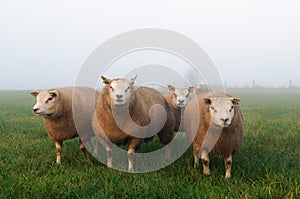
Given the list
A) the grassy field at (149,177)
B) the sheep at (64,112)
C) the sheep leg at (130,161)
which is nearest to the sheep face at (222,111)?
the grassy field at (149,177)

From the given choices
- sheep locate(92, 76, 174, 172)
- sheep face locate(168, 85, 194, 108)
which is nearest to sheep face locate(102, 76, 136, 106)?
sheep locate(92, 76, 174, 172)

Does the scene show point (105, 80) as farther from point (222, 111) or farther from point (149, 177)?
point (222, 111)

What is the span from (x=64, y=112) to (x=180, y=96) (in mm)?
2426

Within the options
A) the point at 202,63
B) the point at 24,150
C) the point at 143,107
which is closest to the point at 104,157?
the point at 143,107

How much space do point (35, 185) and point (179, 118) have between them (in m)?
3.32

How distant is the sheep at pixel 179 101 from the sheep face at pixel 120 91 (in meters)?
1.93

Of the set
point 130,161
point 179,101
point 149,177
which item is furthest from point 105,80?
point 179,101

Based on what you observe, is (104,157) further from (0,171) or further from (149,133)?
(0,171)

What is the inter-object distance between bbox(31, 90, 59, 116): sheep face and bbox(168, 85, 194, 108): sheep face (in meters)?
2.48

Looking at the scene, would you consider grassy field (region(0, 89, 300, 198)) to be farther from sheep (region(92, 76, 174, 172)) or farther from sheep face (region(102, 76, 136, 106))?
sheep face (region(102, 76, 136, 106))

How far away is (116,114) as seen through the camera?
4.41 meters

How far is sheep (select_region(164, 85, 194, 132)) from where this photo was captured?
5953 mm

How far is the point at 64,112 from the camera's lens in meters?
4.82

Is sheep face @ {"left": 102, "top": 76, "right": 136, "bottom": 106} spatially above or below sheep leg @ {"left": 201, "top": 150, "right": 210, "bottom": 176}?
above
